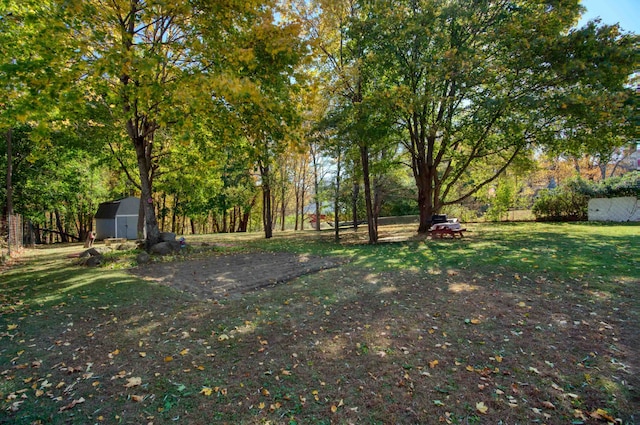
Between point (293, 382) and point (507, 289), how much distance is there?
4.27m

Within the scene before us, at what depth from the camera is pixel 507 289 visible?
5438mm

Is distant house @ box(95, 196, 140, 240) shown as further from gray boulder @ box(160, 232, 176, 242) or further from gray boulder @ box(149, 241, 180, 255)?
gray boulder @ box(149, 241, 180, 255)

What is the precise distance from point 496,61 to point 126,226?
963 inches

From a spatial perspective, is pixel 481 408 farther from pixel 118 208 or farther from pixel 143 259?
pixel 118 208

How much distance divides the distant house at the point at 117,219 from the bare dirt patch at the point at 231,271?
16925 mm

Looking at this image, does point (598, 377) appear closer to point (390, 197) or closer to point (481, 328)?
point (481, 328)

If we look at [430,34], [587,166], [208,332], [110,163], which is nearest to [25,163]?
[110,163]

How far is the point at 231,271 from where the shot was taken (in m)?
7.66

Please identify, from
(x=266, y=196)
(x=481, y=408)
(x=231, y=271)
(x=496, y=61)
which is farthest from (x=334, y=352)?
(x=266, y=196)

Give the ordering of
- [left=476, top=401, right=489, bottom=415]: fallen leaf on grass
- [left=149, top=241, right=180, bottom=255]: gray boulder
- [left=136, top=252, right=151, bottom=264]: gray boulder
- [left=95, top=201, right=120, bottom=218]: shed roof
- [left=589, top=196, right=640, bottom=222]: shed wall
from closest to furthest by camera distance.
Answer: [left=476, top=401, right=489, bottom=415]: fallen leaf on grass < [left=136, top=252, right=151, bottom=264]: gray boulder < [left=149, top=241, right=180, bottom=255]: gray boulder < [left=589, top=196, right=640, bottom=222]: shed wall < [left=95, top=201, right=120, bottom=218]: shed roof

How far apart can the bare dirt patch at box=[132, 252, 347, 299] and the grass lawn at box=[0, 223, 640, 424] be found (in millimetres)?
526

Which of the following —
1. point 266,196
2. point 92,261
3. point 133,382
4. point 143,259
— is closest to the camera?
point 133,382

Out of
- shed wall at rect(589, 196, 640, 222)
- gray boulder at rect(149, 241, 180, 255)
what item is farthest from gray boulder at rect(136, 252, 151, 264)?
shed wall at rect(589, 196, 640, 222)

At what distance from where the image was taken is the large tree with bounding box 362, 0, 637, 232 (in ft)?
31.5
